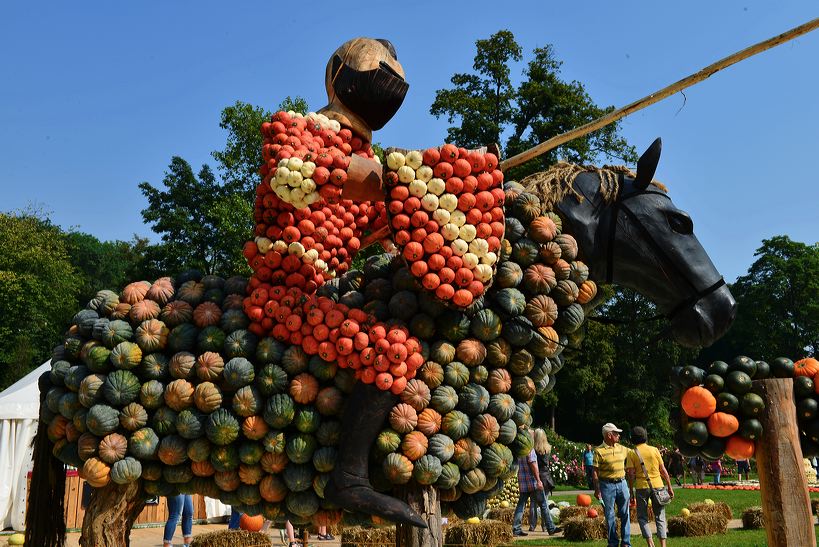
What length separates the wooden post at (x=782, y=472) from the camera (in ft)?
14.1

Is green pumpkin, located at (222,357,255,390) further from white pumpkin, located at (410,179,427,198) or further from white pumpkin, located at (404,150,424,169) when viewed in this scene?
white pumpkin, located at (404,150,424,169)

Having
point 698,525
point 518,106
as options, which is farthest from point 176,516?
point 518,106

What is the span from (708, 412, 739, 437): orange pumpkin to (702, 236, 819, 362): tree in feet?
130

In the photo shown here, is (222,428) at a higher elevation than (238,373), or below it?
below

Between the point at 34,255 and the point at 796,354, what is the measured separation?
134 ft

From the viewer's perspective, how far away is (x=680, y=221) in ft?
13.8

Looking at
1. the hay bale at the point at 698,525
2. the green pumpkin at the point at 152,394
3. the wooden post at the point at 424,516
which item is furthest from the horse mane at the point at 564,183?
the hay bale at the point at 698,525

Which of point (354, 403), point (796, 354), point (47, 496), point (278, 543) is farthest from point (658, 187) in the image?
point (796, 354)

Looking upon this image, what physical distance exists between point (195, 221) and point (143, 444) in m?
23.2

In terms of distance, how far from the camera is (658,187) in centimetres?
442

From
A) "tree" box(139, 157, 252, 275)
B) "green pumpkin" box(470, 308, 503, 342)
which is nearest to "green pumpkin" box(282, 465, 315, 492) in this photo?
"green pumpkin" box(470, 308, 503, 342)

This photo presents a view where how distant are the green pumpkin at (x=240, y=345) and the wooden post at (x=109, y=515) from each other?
93 cm

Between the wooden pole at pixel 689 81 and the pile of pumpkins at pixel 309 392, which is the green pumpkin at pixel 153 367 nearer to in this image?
the pile of pumpkins at pixel 309 392

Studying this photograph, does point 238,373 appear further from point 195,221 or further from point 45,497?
point 195,221
